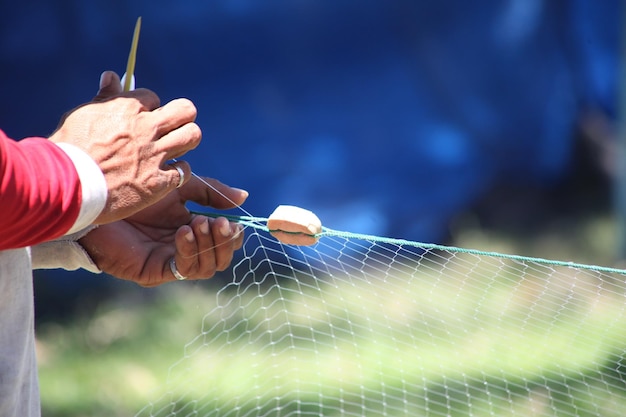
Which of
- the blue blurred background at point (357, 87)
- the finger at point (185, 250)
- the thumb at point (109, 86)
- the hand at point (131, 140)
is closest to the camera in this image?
the hand at point (131, 140)

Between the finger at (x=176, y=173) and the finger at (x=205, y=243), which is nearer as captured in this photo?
the finger at (x=176, y=173)

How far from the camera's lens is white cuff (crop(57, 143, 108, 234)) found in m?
1.18

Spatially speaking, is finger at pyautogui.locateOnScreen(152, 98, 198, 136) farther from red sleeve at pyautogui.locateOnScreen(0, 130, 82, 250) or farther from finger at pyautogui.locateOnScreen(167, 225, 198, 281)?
finger at pyautogui.locateOnScreen(167, 225, 198, 281)

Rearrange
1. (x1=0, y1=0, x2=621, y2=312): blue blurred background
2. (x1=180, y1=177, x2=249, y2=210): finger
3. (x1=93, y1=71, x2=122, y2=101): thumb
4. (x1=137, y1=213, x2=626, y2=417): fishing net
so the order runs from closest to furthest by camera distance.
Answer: (x1=93, y1=71, x2=122, y2=101): thumb < (x1=180, y1=177, x2=249, y2=210): finger < (x1=137, y1=213, x2=626, y2=417): fishing net < (x1=0, y1=0, x2=621, y2=312): blue blurred background

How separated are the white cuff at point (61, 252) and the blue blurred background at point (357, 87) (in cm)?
187

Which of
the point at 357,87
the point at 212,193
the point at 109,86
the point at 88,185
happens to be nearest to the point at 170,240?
the point at 212,193

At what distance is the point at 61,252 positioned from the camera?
5.25 ft

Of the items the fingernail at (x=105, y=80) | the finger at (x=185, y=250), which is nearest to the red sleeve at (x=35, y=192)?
the fingernail at (x=105, y=80)

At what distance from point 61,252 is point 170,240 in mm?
204

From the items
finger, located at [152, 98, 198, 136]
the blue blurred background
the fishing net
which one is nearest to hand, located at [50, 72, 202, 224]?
finger, located at [152, 98, 198, 136]

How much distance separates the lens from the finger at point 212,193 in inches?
66.9

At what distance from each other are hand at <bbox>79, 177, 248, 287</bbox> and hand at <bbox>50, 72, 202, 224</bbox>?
248 millimetres

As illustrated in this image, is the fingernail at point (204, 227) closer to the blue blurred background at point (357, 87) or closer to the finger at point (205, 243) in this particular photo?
the finger at point (205, 243)

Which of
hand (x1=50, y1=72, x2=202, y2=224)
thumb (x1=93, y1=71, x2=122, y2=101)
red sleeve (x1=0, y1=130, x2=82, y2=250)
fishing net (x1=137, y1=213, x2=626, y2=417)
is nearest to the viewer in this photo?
red sleeve (x1=0, y1=130, x2=82, y2=250)
